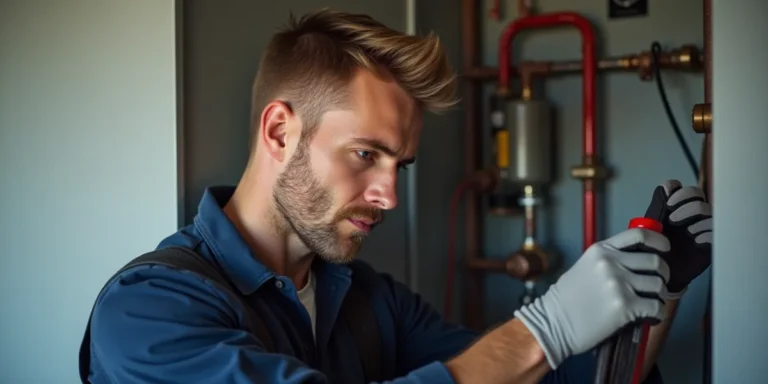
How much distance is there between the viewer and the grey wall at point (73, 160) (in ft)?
4.02

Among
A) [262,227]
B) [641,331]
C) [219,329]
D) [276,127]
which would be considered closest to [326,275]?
[262,227]

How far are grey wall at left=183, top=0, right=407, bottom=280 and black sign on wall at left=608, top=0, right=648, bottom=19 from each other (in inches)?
25.6

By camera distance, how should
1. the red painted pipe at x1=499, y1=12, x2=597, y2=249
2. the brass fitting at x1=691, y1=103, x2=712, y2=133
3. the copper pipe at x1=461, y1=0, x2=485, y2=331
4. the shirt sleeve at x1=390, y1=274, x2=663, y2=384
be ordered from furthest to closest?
the copper pipe at x1=461, y1=0, x2=485, y2=331 < the red painted pipe at x1=499, y1=12, x2=597, y2=249 < the shirt sleeve at x1=390, y1=274, x2=663, y2=384 < the brass fitting at x1=691, y1=103, x2=712, y2=133

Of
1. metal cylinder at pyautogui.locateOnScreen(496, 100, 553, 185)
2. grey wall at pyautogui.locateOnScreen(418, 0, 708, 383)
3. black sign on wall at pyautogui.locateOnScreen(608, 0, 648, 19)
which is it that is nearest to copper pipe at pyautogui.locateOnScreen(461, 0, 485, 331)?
grey wall at pyautogui.locateOnScreen(418, 0, 708, 383)

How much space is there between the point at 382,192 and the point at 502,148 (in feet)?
1.95

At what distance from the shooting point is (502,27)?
5.97 ft

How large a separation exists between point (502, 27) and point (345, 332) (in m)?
0.86

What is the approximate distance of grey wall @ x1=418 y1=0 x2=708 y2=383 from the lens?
1.61 m

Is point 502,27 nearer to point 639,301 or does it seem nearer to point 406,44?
point 406,44

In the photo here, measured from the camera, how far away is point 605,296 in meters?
1.00

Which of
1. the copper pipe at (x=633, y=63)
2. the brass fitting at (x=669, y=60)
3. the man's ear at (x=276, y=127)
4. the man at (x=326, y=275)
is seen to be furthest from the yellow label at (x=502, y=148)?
the man's ear at (x=276, y=127)

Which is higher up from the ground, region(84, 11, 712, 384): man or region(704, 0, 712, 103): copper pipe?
region(704, 0, 712, 103): copper pipe

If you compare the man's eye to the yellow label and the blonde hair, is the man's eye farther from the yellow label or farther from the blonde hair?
the yellow label

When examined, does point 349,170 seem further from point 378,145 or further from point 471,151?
point 471,151
